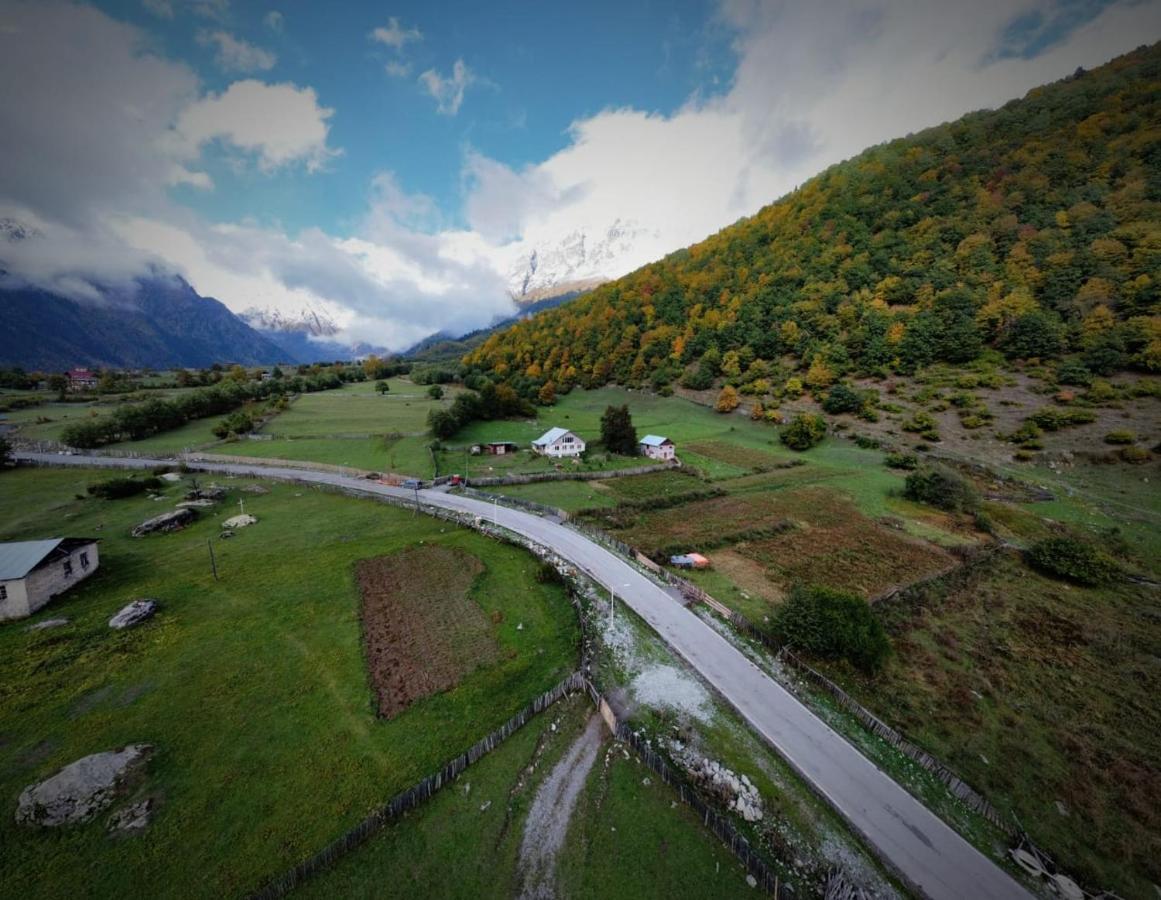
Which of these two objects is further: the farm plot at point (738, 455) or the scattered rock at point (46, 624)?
the farm plot at point (738, 455)

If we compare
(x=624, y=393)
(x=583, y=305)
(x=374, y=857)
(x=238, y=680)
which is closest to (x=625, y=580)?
(x=374, y=857)

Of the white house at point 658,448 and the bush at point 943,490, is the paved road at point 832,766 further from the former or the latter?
the bush at point 943,490

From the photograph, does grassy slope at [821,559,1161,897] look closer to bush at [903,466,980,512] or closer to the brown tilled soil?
bush at [903,466,980,512]

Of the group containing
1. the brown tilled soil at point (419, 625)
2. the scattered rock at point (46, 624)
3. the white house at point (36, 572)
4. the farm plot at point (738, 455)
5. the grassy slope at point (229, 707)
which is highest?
the white house at point (36, 572)

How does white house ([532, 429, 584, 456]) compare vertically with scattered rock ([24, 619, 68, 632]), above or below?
below

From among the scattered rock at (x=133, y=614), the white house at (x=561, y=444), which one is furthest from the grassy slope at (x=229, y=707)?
the white house at (x=561, y=444)

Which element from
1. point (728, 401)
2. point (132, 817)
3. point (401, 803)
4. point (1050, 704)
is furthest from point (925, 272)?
point (132, 817)

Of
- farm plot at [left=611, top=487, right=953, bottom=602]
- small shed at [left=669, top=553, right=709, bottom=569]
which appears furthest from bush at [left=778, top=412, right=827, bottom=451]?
small shed at [left=669, top=553, right=709, bottom=569]

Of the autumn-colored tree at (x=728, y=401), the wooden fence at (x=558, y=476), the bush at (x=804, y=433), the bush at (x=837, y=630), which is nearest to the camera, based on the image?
the bush at (x=837, y=630)
